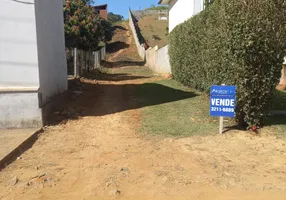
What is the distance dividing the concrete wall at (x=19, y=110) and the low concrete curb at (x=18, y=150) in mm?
393

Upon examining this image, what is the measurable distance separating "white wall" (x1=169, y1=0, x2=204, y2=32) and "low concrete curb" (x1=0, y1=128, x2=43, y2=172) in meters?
11.1

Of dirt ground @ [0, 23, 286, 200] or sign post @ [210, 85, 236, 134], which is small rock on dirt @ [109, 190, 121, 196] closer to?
dirt ground @ [0, 23, 286, 200]

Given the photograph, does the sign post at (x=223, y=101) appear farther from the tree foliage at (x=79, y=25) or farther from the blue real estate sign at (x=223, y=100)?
the tree foliage at (x=79, y=25)

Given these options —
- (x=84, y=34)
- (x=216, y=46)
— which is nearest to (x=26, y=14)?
(x=216, y=46)

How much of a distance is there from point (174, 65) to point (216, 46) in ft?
27.5

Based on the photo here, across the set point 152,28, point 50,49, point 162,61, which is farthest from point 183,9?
point 152,28

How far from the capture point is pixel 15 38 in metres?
6.91

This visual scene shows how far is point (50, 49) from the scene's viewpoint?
28.7 ft

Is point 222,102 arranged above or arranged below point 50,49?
below

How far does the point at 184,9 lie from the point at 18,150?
14559mm

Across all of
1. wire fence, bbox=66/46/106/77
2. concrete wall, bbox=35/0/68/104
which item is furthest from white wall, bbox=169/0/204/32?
concrete wall, bbox=35/0/68/104

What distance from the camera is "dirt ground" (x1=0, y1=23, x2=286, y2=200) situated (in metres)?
4.04

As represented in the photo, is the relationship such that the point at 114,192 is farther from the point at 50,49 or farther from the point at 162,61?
the point at 162,61

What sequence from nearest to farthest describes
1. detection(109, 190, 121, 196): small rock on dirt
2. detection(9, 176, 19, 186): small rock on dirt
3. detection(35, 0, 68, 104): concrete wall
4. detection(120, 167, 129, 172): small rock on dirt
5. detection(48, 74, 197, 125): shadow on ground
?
detection(109, 190, 121, 196): small rock on dirt → detection(9, 176, 19, 186): small rock on dirt → detection(120, 167, 129, 172): small rock on dirt → detection(35, 0, 68, 104): concrete wall → detection(48, 74, 197, 125): shadow on ground
